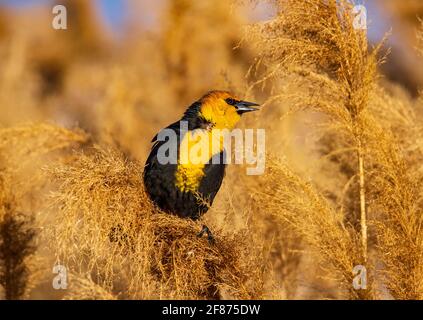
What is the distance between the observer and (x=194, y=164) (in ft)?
10.6

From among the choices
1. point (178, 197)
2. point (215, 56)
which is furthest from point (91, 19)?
point (178, 197)

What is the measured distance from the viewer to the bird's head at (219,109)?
10.9 feet

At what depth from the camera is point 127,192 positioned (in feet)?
9.03

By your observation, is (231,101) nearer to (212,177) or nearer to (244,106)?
(244,106)

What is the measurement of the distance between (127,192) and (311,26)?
1.00 m

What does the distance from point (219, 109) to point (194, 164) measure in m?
0.31

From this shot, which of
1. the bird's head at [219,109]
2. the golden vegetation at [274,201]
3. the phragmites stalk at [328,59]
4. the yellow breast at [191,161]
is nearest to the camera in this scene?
the golden vegetation at [274,201]

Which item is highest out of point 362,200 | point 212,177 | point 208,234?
point 212,177

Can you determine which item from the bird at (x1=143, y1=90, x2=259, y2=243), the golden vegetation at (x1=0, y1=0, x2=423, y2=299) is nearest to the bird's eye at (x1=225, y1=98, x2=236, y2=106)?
the bird at (x1=143, y1=90, x2=259, y2=243)

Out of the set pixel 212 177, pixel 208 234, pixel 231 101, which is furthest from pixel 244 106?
pixel 208 234

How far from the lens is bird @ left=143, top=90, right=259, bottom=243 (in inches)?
127

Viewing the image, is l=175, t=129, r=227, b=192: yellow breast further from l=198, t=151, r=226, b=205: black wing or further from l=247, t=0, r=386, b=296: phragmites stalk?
l=247, t=0, r=386, b=296: phragmites stalk

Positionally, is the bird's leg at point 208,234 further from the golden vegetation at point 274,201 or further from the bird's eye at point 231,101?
the bird's eye at point 231,101

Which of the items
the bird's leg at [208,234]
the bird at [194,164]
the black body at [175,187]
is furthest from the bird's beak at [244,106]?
the bird's leg at [208,234]
